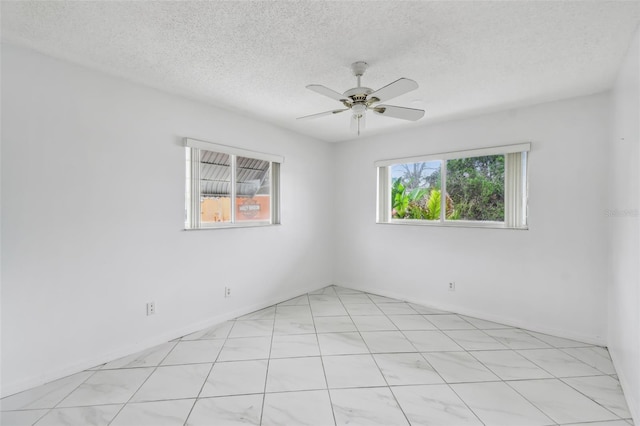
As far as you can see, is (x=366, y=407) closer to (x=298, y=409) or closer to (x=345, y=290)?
(x=298, y=409)

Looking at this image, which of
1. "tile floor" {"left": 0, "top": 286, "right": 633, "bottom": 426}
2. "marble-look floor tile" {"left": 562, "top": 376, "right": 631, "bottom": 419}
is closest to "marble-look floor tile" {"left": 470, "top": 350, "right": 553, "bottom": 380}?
"tile floor" {"left": 0, "top": 286, "right": 633, "bottom": 426}

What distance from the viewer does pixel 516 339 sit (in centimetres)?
287

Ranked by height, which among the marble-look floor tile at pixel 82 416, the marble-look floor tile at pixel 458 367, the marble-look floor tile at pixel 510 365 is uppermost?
the marble-look floor tile at pixel 510 365

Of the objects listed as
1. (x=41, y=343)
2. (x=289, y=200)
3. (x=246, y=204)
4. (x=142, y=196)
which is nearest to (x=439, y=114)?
(x=289, y=200)

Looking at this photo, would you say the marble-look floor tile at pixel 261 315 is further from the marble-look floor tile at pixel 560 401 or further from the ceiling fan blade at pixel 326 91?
the ceiling fan blade at pixel 326 91

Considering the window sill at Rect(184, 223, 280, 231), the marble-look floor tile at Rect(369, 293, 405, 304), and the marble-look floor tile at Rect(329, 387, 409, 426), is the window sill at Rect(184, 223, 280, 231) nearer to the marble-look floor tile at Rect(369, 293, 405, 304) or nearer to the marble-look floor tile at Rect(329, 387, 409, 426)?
the marble-look floor tile at Rect(369, 293, 405, 304)

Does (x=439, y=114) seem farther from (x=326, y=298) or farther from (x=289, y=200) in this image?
(x=326, y=298)

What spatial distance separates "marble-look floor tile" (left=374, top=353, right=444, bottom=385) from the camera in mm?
2168

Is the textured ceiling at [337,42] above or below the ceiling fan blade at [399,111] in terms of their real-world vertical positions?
above

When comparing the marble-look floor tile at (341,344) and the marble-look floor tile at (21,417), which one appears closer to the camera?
the marble-look floor tile at (21,417)

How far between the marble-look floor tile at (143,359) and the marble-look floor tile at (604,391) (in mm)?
3263

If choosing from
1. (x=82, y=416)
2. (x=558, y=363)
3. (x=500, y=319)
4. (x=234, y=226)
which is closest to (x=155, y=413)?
(x=82, y=416)

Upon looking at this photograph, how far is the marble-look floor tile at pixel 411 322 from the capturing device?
3164mm

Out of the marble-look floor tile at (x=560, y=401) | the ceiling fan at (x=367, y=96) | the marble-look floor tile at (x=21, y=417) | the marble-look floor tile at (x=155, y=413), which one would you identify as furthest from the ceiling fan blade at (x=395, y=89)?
the marble-look floor tile at (x=21, y=417)
